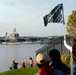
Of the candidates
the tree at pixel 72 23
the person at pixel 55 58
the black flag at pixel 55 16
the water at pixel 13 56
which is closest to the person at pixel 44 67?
the person at pixel 55 58

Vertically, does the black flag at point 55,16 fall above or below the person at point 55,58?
above

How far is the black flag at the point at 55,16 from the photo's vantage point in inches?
703

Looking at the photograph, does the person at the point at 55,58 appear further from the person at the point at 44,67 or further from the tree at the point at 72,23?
the tree at the point at 72,23

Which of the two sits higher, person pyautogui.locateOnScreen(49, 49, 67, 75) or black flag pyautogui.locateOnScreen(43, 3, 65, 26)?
black flag pyautogui.locateOnScreen(43, 3, 65, 26)

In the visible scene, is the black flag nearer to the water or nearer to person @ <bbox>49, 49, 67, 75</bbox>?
person @ <bbox>49, 49, 67, 75</bbox>

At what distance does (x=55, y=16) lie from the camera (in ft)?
→ 59.8

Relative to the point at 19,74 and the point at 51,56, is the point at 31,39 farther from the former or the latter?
the point at 51,56

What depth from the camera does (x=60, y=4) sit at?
18938 mm

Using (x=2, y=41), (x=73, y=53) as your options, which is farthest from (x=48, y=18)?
→ (x=2, y=41)

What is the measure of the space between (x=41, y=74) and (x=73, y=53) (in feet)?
10.8

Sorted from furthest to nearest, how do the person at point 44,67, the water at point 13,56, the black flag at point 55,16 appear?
1. the water at point 13,56
2. the black flag at point 55,16
3. the person at point 44,67

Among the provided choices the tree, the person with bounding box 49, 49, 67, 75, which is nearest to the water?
the tree

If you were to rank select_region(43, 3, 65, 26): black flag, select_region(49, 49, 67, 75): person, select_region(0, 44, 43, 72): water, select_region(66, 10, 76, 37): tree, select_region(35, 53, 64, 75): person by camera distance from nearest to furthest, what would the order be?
select_region(35, 53, 64, 75): person < select_region(49, 49, 67, 75): person < select_region(43, 3, 65, 26): black flag < select_region(66, 10, 76, 37): tree < select_region(0, 44, 43, 72): water

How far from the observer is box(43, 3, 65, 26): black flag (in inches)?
703
